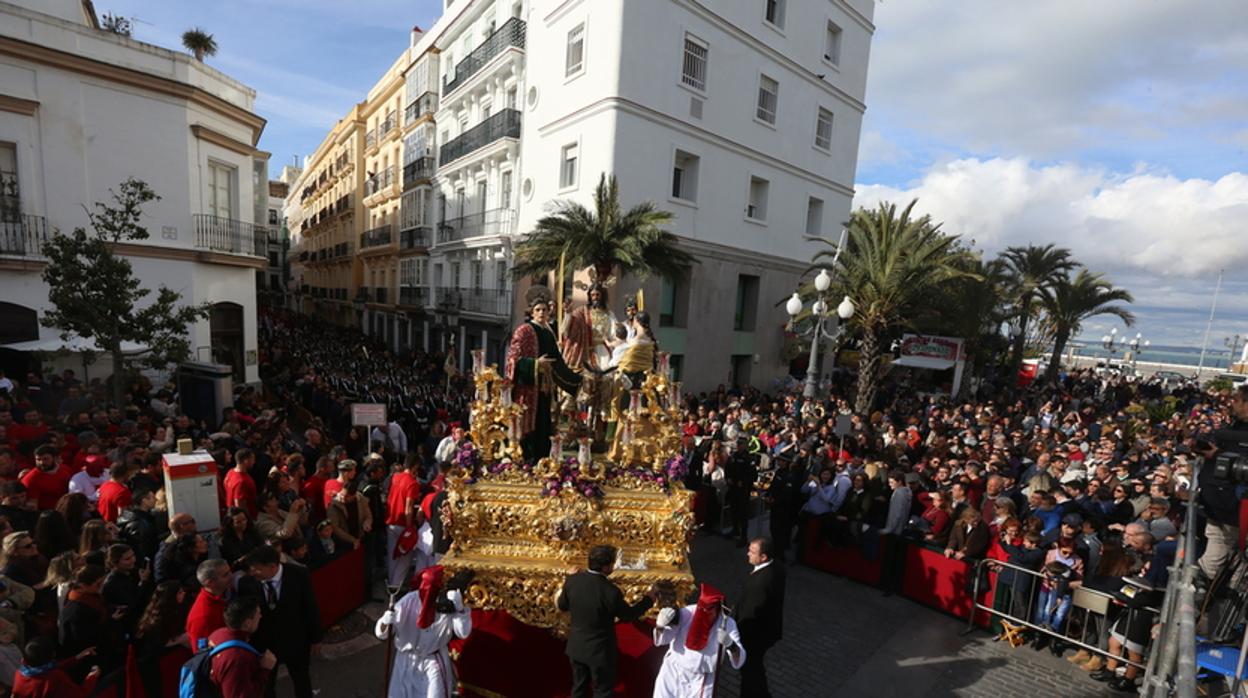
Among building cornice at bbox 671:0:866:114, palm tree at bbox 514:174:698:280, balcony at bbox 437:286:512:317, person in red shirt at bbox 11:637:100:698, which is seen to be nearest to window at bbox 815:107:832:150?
building cornice at bbox 671:0:866:114

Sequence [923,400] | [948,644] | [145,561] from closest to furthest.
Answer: [145,561]
[948,644]
[923,400]

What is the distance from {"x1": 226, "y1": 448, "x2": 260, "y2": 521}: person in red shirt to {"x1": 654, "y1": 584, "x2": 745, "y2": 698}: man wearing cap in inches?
177

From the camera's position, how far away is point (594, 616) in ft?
14.5

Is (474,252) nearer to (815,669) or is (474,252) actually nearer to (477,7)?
(477,7)

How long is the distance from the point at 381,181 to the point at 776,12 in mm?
23835

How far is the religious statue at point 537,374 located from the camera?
6.17 m

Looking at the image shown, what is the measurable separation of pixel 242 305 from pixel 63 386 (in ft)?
18.7

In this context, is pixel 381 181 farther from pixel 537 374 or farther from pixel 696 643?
pixel 696 643

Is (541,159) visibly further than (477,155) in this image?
No

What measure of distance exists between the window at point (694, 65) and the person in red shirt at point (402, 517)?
15.6m

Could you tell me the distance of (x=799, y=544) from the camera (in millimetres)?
8906

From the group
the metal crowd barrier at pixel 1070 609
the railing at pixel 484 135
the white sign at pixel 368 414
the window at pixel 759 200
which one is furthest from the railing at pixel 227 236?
the metal crowd barrier at pixel 1070 609

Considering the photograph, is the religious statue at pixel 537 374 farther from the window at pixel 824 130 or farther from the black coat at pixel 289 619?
the window at pixel 824 130

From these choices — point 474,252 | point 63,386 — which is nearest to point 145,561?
point 63,386
